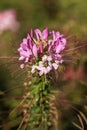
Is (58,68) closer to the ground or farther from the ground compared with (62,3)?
closer to the ground

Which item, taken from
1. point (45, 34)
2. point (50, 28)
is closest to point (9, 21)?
point (50, 28)

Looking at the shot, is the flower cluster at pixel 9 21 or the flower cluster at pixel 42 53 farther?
the flower cluster at pixel 9 21

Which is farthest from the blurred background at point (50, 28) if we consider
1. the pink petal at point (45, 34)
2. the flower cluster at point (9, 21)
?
the pink petal at point (45, 34)

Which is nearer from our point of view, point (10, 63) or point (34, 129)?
point (10, 63)

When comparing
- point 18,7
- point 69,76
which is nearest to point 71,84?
point 69,76

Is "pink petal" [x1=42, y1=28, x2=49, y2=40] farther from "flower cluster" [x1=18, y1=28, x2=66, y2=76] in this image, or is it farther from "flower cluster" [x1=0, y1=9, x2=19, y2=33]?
"flower cluster" [x1=0, y1=9, x2=19, y2=33]

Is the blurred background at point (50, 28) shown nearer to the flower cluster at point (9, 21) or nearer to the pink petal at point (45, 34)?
the flower cluster at point (9, 21)

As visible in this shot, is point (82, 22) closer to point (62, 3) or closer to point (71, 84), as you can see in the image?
point (62, 3)
